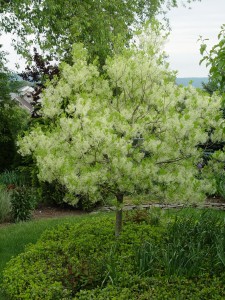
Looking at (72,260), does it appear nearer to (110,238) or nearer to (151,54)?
(110,238)

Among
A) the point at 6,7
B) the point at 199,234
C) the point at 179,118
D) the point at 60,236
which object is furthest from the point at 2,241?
the point at 6,7

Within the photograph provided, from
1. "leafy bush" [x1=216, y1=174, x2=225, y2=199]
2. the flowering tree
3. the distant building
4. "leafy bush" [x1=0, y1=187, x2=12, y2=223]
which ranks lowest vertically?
"leafy bush" [x1=0, y1=187, x2=12, y2=223]

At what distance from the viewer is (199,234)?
24.6 feet

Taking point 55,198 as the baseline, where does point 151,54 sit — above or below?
above

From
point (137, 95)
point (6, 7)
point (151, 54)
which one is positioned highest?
point (6, 7)

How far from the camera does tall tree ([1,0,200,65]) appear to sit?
524 inches

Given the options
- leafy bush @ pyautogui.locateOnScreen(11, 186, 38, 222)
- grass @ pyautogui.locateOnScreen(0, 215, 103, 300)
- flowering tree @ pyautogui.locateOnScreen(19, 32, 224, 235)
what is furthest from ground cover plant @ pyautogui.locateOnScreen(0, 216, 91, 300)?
flowering tree @ pyautogui.locateOnScreen(19, 32, 224, 235)

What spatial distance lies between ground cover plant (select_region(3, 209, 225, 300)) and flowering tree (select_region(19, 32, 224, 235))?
69 cm

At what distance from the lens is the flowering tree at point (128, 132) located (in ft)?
20.4

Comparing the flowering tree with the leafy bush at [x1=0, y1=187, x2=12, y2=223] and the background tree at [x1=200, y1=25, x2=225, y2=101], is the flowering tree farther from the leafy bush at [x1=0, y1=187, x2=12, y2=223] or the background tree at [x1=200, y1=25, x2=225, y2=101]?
the leafy bush at [x1=0, y1=187, x2=12, y2=223]

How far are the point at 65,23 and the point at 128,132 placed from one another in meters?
8.25

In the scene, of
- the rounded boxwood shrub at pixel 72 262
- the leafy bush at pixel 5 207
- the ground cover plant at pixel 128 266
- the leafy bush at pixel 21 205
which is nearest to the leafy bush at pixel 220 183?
the ground cover plant at pixel 128 266

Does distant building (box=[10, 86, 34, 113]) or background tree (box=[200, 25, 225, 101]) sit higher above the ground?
distant building (box=[10, 86, 34, 113])

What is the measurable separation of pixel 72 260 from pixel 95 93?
2470mm
